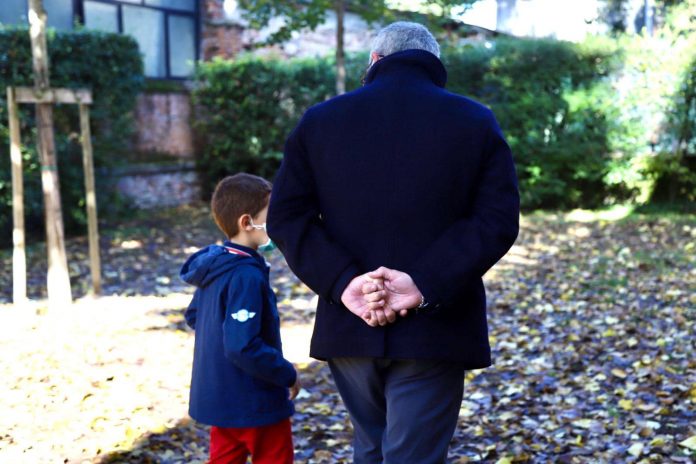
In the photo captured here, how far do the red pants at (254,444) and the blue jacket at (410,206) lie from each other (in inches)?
27.2

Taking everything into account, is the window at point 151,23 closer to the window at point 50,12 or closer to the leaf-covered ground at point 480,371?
the window at point 50,12

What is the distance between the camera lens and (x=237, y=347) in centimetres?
295

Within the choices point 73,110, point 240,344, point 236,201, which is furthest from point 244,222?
point 73,110

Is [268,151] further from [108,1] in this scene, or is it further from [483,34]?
[483,34]

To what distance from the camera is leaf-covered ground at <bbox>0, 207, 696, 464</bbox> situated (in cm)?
439

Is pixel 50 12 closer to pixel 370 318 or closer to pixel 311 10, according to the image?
pixel 311 10

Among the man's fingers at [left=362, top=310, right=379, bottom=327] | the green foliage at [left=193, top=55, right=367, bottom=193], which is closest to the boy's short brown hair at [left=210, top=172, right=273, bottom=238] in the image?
the man's fingers at [left=362, top=310, right=379, bottom=327]

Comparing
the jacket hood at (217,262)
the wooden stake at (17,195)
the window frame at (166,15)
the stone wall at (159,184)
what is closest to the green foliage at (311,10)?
the stone wall at (159,184)

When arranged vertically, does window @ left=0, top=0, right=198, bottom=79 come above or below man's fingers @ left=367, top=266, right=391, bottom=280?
above

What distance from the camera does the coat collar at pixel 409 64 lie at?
262 cm

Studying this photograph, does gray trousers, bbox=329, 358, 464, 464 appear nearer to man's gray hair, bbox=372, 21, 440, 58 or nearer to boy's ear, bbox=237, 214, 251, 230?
boy's ear, bbox=237, 214, 251, 230

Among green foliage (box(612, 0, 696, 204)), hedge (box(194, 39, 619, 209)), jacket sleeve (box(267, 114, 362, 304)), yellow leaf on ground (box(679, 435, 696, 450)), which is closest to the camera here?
jacket sleeve (box(267, 114, 362, 304))

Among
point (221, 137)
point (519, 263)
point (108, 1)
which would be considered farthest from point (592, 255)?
point (108, 1)

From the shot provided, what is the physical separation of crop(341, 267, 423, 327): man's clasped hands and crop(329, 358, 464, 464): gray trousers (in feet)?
0.55
